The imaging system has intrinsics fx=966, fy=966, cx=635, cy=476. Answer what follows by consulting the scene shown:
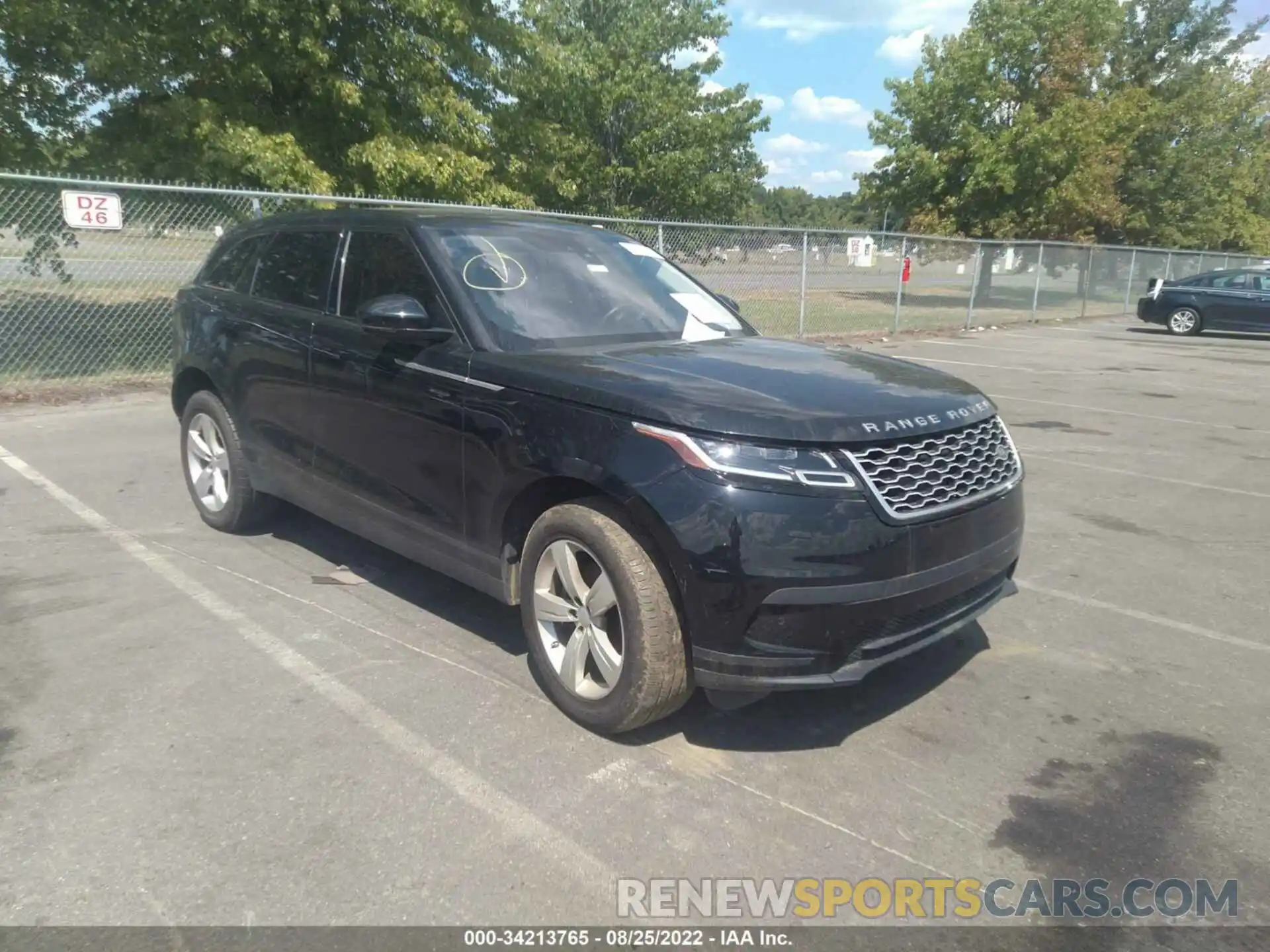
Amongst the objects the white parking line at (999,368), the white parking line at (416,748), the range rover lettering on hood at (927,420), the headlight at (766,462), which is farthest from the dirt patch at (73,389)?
the white parking line at (999,368)

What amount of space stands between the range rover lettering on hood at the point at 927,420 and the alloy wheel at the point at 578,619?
3.28 feet

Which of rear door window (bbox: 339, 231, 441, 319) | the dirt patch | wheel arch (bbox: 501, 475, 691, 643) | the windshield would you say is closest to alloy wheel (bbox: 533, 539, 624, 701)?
wheel arch (bbox: 501, 475, 691, 643)

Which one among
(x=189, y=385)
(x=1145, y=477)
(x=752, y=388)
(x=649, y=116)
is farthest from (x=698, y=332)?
(x=649, y=116)

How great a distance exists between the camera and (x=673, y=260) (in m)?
9.42

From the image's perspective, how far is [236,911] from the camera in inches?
98.4

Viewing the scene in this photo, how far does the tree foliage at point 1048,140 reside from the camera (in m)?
26.7

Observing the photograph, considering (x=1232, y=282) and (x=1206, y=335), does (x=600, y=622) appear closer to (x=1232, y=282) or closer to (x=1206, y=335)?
(x=1232, y=282)

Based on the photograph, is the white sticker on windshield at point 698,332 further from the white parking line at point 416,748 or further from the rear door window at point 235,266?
the rear door window at point 235,266

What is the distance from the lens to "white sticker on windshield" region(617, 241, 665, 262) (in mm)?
4797

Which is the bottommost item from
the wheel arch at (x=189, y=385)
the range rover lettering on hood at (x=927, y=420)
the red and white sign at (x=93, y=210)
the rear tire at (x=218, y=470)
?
the rear tire at (x=218, y=470)

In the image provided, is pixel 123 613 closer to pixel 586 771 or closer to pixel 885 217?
pixel 586 771

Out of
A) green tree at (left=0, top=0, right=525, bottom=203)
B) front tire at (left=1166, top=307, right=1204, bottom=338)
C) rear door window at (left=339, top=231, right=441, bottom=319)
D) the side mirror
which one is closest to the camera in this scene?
the side mirror

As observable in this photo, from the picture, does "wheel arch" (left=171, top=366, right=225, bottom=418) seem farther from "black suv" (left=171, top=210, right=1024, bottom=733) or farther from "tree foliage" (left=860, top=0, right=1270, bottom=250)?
"tree foliage" (left=860, top=0, right=1270, bottom=250)
